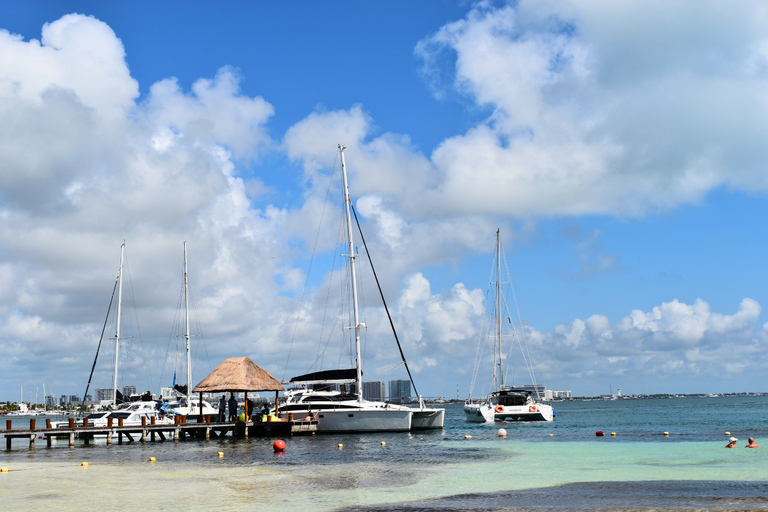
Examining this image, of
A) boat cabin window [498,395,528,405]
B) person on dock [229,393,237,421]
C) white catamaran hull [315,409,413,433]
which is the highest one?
person on dock [229,393,237,421]

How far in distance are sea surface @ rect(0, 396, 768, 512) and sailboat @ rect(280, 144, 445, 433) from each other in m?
3.53

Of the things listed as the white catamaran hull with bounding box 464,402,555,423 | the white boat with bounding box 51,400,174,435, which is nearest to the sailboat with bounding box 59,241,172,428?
the white boat with bounding box 51,400,174,435

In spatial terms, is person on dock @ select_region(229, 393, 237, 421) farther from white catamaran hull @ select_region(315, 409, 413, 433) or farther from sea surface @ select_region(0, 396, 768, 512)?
sea surface @ select_region(0, 396, 768, 512)

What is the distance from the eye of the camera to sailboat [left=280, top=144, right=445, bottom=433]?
4162 centimetres

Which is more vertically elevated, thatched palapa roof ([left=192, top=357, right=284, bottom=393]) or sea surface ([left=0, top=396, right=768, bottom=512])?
thatched palapa roof ([left=192, top=357, right=284, bottom=393])

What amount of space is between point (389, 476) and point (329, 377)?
2236 centimetres

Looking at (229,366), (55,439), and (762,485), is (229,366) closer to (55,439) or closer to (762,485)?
(55,439)

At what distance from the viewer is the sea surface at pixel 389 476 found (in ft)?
59.1

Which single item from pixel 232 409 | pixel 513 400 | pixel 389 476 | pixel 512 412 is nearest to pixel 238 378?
pixel 232 409

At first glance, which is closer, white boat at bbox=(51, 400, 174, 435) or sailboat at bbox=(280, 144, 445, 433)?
sailboat at bbox=(280, 144, 445, 433)

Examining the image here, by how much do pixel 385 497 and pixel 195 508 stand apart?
198 inches

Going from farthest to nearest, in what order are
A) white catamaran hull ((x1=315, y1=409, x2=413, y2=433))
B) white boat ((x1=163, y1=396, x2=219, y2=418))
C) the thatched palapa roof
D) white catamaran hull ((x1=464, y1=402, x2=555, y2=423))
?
white boat ((x1=163, y1=396, x2=219, y2=418)), white catamaran hull ((x1=464, y1=402, x2=555, y2=423)), white catamaran hull ((x1=315, y1=409, x2=413, y2=433)), the thatched palapa roof

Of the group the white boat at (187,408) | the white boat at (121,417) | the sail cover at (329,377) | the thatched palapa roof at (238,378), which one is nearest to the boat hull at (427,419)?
the sail cover at (329,377)

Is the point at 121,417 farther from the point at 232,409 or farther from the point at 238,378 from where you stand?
the point at 238,378
